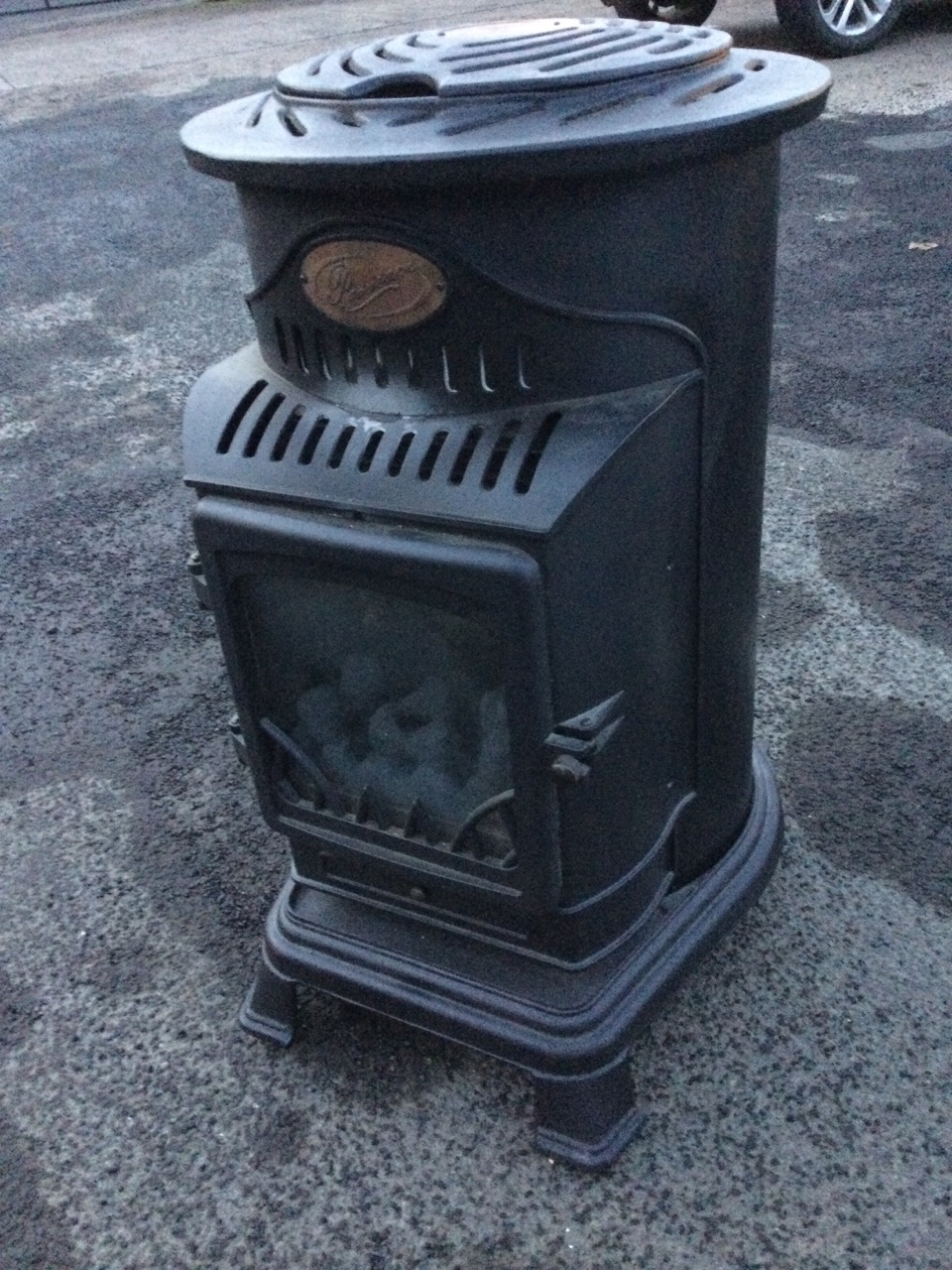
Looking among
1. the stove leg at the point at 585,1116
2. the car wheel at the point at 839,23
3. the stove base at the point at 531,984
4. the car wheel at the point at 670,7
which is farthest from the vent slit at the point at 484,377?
the car wheel at the point at 670,7

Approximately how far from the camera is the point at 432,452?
1.27 m

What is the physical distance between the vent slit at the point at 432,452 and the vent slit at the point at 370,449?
2.3 inches

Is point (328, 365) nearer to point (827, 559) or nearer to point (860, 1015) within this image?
point (860, 1015)

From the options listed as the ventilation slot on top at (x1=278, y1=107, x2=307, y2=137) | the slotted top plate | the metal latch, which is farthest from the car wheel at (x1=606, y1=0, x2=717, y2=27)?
the metal latch

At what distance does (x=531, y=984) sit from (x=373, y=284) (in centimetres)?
87

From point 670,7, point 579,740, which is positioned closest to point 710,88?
point 579,740

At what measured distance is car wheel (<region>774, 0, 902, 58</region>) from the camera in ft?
19.9

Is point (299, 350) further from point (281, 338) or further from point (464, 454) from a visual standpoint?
point (464, 454)

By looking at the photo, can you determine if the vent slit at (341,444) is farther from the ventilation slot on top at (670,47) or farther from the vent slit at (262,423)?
the ventilation slot on top at (670,47)

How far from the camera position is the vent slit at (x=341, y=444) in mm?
1310

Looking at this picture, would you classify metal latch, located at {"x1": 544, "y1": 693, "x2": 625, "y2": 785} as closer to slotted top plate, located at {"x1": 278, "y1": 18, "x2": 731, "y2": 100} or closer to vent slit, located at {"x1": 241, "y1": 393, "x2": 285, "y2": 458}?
vent slit, located at {"x1": 241, "y1": 393, "x2": 285, "y2": 458}

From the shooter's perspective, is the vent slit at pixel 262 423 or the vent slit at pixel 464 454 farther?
the vent slit at pixel 262 423

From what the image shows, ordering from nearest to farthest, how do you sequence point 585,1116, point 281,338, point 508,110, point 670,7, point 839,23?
point 508,110
point 281,338
point 585,1116
point 839,23
point 670,7

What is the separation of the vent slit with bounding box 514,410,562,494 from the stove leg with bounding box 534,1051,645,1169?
29.6 inches
